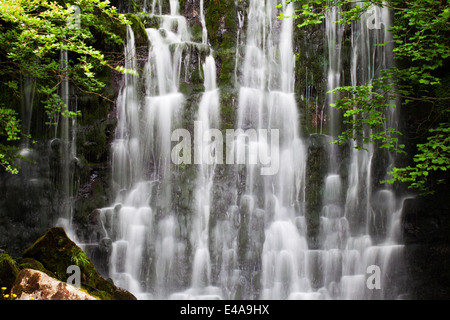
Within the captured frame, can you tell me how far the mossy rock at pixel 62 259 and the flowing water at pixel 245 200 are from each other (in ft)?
8.35

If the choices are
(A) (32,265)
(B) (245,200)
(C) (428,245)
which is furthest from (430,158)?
(A) (32,265)

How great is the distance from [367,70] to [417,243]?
4.33 metres

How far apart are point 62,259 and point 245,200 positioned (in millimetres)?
4302

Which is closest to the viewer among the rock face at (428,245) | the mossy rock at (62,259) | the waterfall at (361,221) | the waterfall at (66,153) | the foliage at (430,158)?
the mossy rock at (62,259)

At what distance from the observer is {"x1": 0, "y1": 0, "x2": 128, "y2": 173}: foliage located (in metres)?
6.53

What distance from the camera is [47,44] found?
6633 mm

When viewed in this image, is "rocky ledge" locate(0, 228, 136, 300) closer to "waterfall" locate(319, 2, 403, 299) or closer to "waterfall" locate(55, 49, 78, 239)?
"waterfall" locate(55, 49, 78, 239)

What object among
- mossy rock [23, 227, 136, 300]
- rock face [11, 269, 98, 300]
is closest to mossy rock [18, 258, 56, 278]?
mossy rock [23, 227, 136, 300]

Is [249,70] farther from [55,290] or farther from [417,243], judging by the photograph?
[55,290]

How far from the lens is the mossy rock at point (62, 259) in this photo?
19.6 ft

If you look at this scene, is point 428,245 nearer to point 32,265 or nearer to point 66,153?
point 32,265

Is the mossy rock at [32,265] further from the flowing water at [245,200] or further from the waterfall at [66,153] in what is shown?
the waterfall at [66,153]

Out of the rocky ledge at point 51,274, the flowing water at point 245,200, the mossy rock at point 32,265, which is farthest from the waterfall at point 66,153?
the mossy rock at point 32,265

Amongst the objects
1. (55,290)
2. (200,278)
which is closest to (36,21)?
(55,290)
